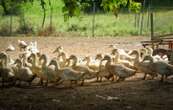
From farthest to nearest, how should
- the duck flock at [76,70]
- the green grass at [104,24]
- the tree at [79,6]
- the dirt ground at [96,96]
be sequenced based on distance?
the green grass at [104,24]
the duck flock at [76,70]
the tree at [79,6]
the dirt ground at [96,96]

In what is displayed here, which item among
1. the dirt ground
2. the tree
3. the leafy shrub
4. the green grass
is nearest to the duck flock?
the dirt ground

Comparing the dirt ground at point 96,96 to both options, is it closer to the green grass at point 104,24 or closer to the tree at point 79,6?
the tree at point 79,6

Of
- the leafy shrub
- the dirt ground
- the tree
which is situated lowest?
the leafy shrub

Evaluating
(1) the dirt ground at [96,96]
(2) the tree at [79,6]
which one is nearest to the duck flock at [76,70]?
(1) the dirt ground at [96,96]

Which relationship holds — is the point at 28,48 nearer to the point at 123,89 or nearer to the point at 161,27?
the point at 123,89

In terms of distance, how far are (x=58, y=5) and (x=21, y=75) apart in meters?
25.7

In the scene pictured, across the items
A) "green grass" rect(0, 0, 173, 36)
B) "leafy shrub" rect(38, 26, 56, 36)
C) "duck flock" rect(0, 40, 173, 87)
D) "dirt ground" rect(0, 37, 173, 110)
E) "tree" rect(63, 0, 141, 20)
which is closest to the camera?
"dirt ground" rect(0, 37, 173, 110)

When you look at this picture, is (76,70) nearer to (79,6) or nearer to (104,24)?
(79,6)

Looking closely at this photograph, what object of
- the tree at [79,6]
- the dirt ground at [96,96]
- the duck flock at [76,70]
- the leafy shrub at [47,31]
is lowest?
the leafy shrub at [47,31]

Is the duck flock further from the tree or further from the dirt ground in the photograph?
the tree

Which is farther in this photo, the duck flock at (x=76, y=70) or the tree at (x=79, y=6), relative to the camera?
the duck flock at (x=76, y=70)

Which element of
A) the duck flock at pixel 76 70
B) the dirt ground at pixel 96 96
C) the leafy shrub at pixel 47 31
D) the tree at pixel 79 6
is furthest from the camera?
the leafy shrub at pixel 47 31

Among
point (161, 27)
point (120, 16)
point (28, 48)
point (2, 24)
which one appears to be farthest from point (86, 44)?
point (120, 16)

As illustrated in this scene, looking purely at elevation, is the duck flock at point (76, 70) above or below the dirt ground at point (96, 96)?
above
